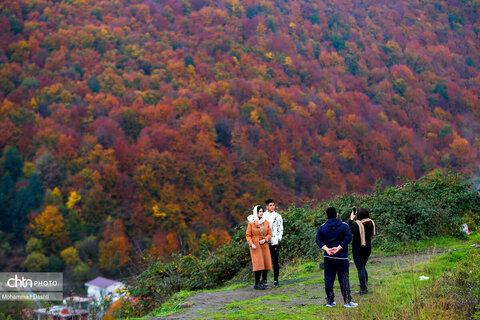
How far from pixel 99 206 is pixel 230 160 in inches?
894

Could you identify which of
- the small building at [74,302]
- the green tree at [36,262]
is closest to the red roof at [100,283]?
the green tree at [36,262]

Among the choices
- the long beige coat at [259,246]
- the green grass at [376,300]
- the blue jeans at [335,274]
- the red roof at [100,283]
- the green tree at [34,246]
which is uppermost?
the green tree at [34,246]

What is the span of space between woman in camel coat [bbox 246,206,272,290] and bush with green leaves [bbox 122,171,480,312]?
333cm

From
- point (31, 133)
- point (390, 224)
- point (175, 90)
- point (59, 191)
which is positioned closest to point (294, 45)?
point (175, 90)

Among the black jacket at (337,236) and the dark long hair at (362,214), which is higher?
the dark long hair at (362,214)

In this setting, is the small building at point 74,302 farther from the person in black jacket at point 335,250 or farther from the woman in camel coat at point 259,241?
the person in black jacket at point 335,250

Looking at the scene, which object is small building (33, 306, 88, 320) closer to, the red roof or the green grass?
the green grass

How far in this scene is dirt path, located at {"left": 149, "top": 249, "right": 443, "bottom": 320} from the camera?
823 centimetres

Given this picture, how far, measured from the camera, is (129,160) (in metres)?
80.4

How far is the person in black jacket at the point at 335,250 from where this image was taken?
23.5ft

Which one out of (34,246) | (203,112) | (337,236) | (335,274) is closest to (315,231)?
(335,274)

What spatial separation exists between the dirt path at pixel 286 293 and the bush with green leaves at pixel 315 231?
5.09ft

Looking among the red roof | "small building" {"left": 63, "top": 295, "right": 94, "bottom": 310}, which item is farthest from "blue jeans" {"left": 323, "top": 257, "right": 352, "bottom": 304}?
the red roof

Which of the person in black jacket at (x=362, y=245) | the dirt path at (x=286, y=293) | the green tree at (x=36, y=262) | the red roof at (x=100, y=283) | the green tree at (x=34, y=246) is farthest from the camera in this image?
the green tree at (x=34, y=246)
